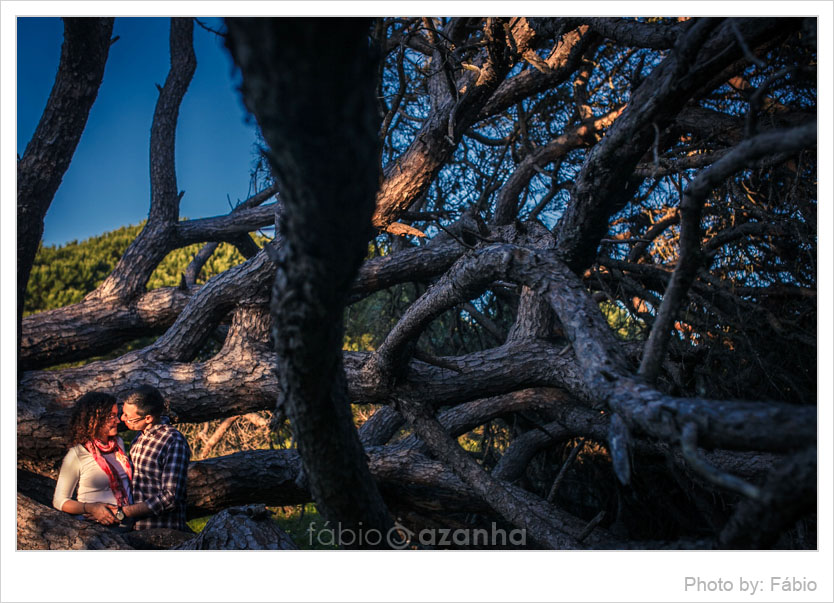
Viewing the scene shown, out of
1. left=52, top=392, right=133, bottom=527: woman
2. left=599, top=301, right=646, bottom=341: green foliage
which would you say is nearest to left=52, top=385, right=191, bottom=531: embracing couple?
left=52, top=392, right=133, bottom=527: woman

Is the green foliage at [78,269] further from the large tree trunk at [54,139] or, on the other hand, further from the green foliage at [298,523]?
the green foliage at [298,523]

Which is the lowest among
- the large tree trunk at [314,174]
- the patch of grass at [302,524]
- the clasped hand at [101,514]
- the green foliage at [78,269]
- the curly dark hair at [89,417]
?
the patch of grass at [302,524]

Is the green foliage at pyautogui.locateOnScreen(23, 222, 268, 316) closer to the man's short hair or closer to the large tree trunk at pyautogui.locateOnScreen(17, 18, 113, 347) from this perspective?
the large tree trunk at pyautogui.locateOnScreen(17, 18, 113, 347)

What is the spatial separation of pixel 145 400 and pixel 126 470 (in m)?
0.32

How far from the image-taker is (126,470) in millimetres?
2566

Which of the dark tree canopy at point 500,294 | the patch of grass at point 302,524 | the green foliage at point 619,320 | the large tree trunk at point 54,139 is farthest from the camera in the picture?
the green foliage at point 619,320

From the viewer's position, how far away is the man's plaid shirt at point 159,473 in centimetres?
250

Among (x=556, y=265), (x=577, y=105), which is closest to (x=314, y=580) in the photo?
(x=556, y=265)

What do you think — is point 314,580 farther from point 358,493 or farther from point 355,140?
point 355,140

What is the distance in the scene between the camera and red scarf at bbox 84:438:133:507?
252cm

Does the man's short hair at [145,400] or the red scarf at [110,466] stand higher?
the man's short hair at [145,400]

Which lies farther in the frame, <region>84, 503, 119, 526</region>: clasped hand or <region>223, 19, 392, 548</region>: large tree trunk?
<region>84, 503, 119, 526</region>: clasped hand

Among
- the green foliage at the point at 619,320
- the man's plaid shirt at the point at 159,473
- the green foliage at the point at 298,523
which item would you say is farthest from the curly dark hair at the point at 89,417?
the green foliage at the point at 619,320

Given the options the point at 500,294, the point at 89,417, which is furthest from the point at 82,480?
the point at 500,294
